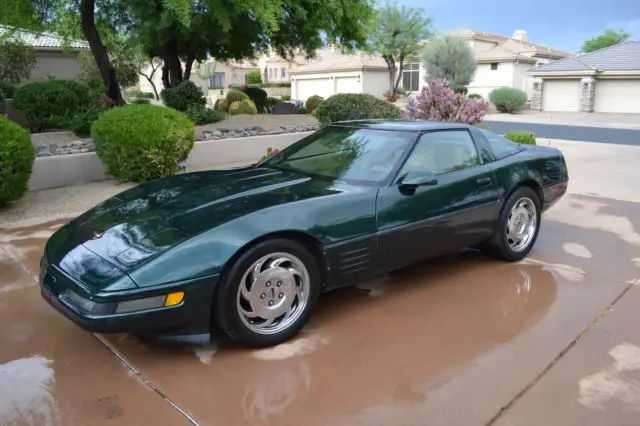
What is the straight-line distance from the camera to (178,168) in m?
8.66

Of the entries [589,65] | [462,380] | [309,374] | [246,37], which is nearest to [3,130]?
[309,374]

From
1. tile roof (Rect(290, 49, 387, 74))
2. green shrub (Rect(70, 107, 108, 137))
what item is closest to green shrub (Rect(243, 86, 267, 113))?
green shrub (Rect(70, 107, 108, 137))

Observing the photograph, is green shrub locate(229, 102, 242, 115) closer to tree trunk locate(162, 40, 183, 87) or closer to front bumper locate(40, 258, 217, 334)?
tree trunk locate(162, 40, 183, 87)

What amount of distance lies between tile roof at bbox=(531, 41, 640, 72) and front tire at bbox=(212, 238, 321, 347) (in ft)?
114

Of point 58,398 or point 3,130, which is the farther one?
point 3,130

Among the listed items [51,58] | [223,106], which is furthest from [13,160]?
[51,58]

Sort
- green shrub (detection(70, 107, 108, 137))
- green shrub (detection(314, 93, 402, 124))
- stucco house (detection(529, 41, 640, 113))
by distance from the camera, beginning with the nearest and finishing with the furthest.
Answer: green shrub (detection(70, 107, 108, 137)) < green shrub (detection(314, 93, 402, 124)) < stucco house (detection(529, 41, 640, 113))

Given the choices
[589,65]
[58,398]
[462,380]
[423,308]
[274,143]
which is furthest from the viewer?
[589,65]

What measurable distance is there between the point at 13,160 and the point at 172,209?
3.87 meters

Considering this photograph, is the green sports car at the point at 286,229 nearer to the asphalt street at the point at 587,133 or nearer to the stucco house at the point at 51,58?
the asphalt street at the point at 587,133

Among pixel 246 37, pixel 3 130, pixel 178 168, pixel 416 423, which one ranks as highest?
pixel 246 37

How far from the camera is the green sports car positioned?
10.0 feet

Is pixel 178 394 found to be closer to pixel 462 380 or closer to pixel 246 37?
pixel 462 380

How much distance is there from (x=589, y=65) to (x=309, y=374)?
36.7m
